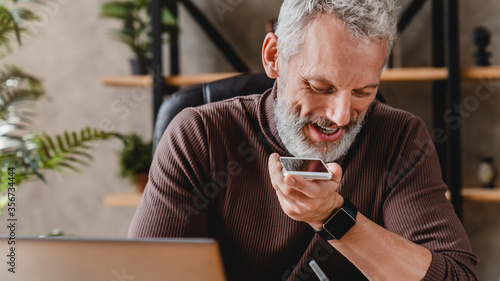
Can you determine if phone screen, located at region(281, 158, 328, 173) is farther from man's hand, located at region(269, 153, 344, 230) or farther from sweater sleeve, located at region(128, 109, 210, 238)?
sweater sleeve, located at region(128, 109, 210, 238)

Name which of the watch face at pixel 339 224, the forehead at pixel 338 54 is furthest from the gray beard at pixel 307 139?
the watch face at pixel 339 224

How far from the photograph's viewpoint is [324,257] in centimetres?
111

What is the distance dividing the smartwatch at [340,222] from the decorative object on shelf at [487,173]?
4.27 ft

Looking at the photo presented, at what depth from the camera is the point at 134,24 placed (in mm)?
2188

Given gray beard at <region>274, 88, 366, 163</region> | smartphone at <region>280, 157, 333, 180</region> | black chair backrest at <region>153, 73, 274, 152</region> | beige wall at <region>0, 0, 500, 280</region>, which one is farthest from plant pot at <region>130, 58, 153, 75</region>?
smartphone at <region>280, 157, 333, 180</region>

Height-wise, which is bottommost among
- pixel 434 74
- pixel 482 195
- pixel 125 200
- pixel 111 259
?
pixel 125 200

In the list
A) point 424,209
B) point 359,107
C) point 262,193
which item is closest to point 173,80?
point 262,193

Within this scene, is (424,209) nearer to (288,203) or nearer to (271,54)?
(288,203)

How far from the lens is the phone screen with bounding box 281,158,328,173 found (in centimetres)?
84

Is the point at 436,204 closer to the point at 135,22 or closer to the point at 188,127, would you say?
the point at 188,127

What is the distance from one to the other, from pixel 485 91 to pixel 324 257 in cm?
137

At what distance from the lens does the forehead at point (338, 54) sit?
3.19 ft

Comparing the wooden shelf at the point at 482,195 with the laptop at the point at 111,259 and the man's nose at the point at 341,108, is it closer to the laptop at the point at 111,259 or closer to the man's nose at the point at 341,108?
the man's nose at the point at 341,108

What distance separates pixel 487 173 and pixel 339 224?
1335mm
